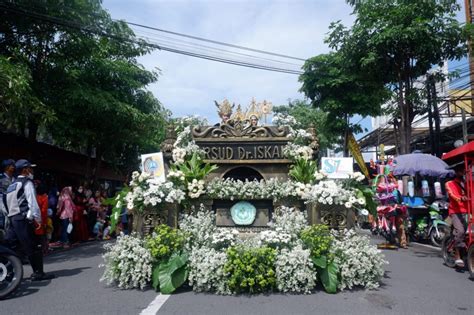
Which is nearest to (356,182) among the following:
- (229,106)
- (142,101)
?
(229,106)

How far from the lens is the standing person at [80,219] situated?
42.6ft

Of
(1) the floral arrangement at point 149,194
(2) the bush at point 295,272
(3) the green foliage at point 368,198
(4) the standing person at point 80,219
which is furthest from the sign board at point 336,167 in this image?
(4) the standing person at point 80,219

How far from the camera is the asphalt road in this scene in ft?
16.7

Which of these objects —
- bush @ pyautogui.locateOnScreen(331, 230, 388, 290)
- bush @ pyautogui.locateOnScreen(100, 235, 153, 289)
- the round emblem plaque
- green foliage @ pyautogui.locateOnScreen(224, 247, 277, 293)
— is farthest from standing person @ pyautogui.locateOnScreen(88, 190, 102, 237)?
bush @ pyautogui.locateOnScreen(331, 230, 388, 290)

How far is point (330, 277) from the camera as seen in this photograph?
5824 mm

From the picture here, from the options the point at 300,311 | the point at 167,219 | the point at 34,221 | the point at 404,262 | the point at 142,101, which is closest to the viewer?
the point at 300,311

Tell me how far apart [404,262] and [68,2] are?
10.6 m

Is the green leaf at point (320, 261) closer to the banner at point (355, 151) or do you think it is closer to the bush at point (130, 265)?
the bush at point (130, 265)

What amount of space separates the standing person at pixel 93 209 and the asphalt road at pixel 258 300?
689cm

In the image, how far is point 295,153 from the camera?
319 inches

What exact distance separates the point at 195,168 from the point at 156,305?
10.1 feet

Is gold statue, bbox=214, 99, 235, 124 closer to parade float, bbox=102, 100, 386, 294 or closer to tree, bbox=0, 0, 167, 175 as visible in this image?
parade float, bbox=102, 100, 386, 294

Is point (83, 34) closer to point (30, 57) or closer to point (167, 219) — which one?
point (30, 57)

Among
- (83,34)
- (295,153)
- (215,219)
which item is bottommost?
(215,219)
